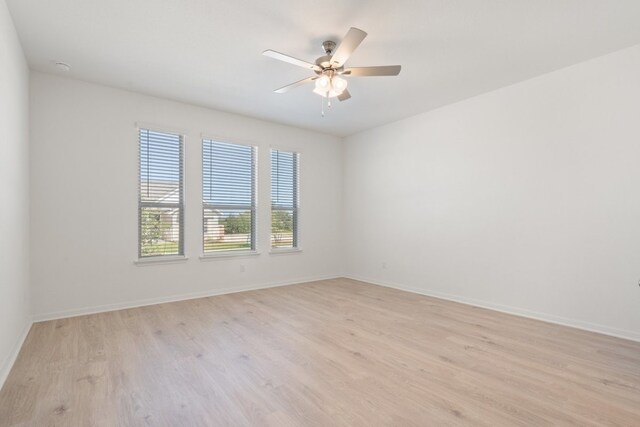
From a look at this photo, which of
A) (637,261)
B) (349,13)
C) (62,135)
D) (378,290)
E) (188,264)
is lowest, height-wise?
(378,290)

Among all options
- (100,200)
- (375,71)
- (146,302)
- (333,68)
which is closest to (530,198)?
(375,71)

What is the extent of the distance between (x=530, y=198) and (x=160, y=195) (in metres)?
4.83

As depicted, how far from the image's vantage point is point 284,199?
19.4 ft

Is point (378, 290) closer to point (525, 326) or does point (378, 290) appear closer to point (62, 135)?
point (525, 326)

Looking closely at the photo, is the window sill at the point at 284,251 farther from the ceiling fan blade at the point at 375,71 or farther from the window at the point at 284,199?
the ceiling fan blade at the point at 375,71

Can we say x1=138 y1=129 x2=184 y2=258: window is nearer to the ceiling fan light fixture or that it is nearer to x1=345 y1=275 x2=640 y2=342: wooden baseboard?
the ceiling fan light fixture

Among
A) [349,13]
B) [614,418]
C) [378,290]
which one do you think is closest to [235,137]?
[349,13]

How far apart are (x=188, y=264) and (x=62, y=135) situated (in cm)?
222

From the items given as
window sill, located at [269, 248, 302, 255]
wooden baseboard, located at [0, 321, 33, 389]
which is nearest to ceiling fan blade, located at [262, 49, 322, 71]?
wooden baseboard, located at [0, 321, 33, 389]

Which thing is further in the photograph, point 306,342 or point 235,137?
point 235,137

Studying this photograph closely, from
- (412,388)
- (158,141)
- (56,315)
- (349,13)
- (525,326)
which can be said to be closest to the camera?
(412,388)

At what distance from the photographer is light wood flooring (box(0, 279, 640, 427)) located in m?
1.95

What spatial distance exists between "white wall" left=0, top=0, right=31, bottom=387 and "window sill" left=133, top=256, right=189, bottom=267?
1.14m

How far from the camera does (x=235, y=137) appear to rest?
5.26 meters
